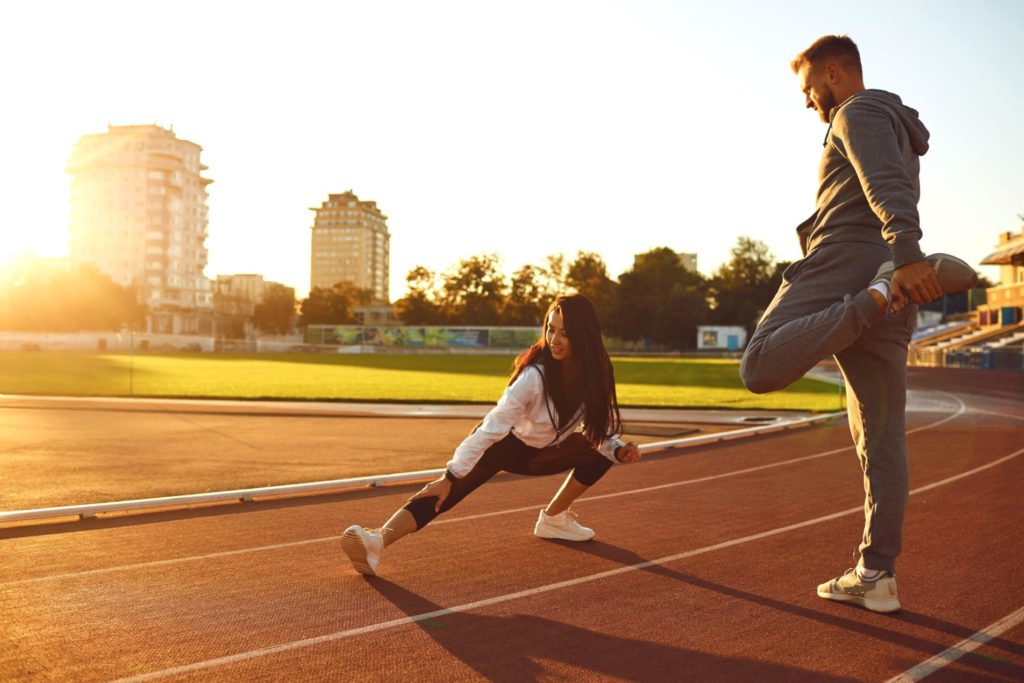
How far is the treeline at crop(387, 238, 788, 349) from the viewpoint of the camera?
104 meters

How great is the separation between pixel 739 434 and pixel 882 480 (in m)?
9.19

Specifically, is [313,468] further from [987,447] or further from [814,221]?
[987,447]

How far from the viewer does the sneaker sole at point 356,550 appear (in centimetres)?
480

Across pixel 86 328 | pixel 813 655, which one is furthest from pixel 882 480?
pixel 86 328

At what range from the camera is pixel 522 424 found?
203 inches

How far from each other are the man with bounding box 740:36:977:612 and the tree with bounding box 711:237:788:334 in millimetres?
101121

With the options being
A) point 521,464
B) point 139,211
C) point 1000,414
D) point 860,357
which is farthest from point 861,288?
point 139,211

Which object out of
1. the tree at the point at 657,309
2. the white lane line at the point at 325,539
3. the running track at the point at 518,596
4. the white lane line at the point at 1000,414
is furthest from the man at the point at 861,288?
the tree at the point at 657,309

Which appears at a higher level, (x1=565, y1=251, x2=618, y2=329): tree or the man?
(x1=565, y1=251, x2=618, y2=329): tree

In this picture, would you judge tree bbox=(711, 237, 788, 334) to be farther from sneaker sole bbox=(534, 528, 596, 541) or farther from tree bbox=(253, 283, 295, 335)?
sneaker sole bbox=(534, 528, 596, 541)

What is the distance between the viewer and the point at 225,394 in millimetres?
23672

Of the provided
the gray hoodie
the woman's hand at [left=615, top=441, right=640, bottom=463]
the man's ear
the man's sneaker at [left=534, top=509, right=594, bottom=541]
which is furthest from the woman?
the man's ear

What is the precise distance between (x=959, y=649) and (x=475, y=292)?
356ft

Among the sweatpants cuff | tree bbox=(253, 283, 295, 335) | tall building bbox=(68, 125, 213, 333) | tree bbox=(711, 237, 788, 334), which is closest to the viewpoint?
the sweatpants cuff
